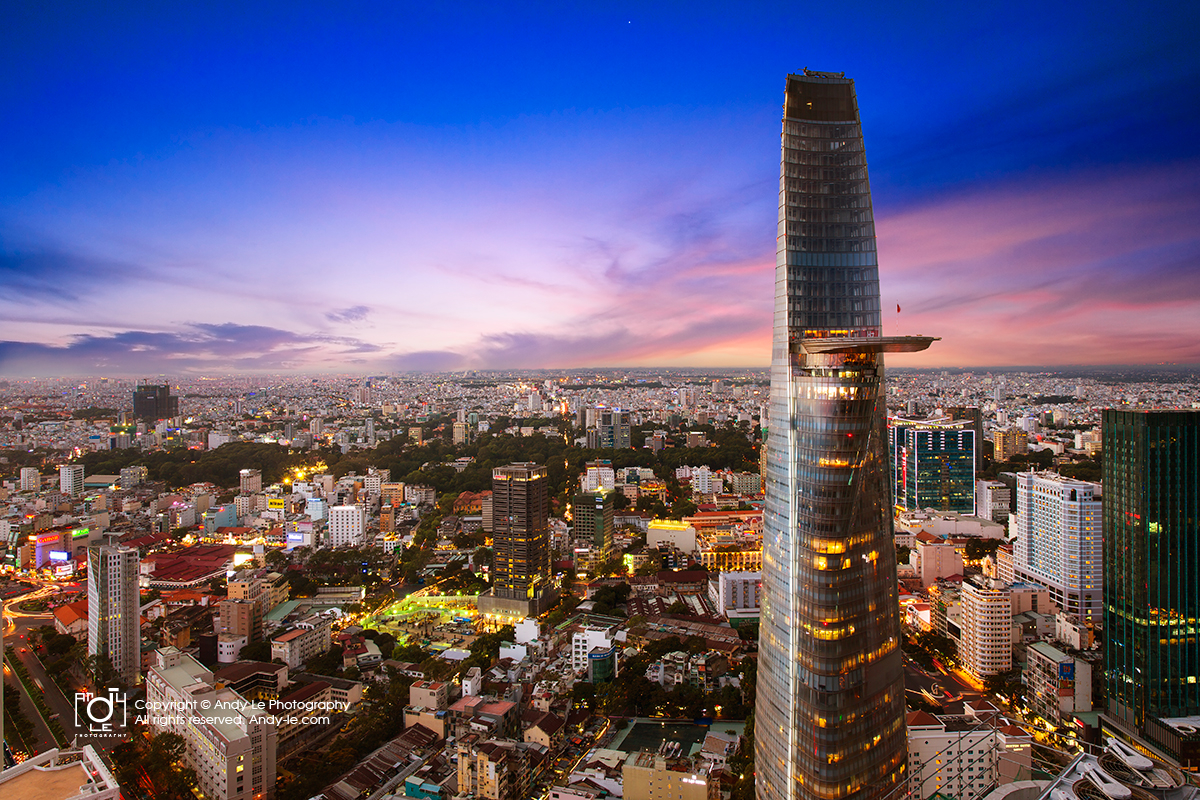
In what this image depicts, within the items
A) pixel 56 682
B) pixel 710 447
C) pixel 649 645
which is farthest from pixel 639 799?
pixel 710 447

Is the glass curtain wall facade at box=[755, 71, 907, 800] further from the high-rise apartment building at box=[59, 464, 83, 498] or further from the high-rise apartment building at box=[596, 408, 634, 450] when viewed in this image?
the high-rise apartment building at box=[596, 408, 634, 450]

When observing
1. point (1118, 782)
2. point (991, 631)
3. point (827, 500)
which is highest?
point (827, 500)

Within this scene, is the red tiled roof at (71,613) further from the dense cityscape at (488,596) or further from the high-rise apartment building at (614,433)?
the high-rise apartment building at (614,433)

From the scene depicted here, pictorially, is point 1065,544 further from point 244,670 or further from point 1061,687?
point 244,670

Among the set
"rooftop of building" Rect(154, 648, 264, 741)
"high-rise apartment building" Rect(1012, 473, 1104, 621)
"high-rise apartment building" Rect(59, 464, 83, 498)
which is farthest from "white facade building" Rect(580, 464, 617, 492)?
"high-rise apartment building" Rect(59, 464, 83, 498)

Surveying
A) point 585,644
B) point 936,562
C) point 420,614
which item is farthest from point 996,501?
point 420,614

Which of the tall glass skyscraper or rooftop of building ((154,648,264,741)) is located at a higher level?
the tall glass skyscraper
